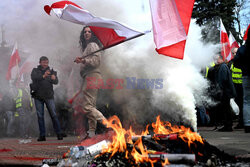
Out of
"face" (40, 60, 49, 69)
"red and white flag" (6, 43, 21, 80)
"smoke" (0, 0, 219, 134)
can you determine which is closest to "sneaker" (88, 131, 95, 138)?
"smoke" (0, 0, 219, 134)

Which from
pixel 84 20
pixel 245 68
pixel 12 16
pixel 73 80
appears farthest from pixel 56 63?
pixel 245 68

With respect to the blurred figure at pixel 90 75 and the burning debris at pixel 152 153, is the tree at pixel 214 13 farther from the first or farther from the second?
the burning debris at pixel 152 153

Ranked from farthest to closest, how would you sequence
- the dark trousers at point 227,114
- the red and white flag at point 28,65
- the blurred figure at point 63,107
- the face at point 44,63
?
the blurred figure at point 63,107 < the red and white flag at point 28,65 < the face at point 44,63 < the dark trousers at point 227,114

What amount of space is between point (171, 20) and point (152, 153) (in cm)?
301

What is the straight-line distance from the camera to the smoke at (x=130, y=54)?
238 inches

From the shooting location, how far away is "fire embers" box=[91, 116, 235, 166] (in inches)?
108

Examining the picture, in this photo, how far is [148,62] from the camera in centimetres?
637

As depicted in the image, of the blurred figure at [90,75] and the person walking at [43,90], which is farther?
the person walking at [43,90]

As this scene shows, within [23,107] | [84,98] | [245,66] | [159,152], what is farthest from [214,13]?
[159,152]

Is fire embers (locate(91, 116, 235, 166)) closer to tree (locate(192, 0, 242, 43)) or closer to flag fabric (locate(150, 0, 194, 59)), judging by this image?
flag fabric (locate(150, 0, 194, 59))

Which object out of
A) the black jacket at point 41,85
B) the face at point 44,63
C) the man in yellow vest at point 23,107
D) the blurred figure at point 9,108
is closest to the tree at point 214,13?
the man in yellow vest at point 23,107

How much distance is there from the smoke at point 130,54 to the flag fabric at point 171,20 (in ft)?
3.30

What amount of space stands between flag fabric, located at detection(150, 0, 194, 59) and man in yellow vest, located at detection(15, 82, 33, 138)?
18.8 ft

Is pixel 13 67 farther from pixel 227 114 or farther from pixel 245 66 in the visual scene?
pixel 245 66
